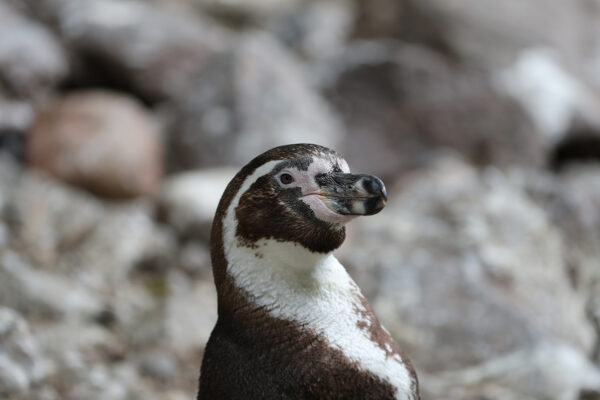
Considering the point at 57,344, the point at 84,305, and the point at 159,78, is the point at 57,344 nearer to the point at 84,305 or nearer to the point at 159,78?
the point at 84,305

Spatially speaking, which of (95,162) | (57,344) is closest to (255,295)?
(57,344)

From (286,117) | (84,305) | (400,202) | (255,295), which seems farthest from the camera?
(286,117)

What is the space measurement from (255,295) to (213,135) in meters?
5.99

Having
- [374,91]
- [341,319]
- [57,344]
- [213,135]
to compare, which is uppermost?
[374,91]

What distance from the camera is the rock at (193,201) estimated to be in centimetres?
697

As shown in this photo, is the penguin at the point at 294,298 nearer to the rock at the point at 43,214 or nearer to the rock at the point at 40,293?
the rock at the point at 40,293

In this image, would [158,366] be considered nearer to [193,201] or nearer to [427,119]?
[193,201]

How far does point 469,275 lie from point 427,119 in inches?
159

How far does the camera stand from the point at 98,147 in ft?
25.9

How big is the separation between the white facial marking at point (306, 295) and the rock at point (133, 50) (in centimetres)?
709

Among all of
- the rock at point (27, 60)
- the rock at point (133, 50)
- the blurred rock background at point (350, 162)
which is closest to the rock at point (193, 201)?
the blurred rock background at point (350, 162)

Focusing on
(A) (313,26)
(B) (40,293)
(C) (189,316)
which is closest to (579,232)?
(C) (189,316)

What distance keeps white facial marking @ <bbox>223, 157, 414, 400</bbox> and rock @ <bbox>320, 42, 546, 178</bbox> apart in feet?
22.3

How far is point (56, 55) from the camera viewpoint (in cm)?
930
